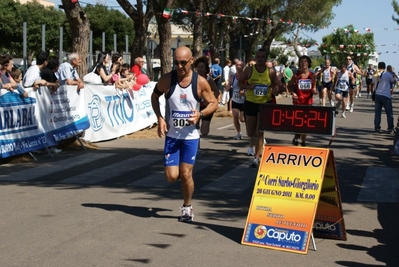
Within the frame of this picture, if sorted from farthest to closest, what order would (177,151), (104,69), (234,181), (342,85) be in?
(342,85), (104,69), (234,181), (177,151)

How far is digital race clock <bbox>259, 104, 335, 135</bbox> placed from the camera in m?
7.07

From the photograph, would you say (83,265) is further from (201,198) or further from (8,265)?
(201,198)

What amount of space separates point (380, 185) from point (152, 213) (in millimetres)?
3936

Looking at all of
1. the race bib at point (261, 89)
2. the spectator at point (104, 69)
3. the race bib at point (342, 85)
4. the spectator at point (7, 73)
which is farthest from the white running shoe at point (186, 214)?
the race bib at point (342, 85)

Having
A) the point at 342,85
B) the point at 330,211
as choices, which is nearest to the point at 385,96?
the point at 342,85

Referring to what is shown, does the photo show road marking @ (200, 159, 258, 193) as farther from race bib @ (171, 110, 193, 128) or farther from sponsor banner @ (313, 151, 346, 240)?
sponsor banner @ (313, 151, 346, 240)

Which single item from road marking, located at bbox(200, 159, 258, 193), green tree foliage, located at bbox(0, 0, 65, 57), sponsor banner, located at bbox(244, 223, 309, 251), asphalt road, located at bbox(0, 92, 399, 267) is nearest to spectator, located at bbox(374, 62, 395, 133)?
asphalt road, located at bbox(0, 92, 399, 267)

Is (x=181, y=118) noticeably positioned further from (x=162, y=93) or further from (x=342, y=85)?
(x=342, y=85)

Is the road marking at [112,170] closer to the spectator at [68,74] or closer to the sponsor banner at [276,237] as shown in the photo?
the spectator at [68,74]

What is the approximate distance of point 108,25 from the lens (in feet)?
217

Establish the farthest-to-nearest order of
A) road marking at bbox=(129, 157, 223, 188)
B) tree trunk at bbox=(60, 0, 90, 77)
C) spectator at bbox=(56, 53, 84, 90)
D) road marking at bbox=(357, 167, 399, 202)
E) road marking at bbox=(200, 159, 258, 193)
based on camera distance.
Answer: tree trunk at bbox=(60, 0, 90, 77) → spectator at bbox=(56, 53, 84, 90) → road marking at bbox=(129, 157, 223, 188) → road marking at bbox=(200, 159, 258, 193) → road marking at bbox=(357, 167, 399, 202)

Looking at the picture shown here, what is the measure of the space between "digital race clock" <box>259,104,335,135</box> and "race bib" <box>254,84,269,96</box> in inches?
201

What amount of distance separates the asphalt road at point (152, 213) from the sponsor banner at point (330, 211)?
0.34 ft

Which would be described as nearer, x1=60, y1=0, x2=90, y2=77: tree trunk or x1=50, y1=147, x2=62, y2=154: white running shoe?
x1=50, y1=147, x2=62, y2=154: white running shoe
